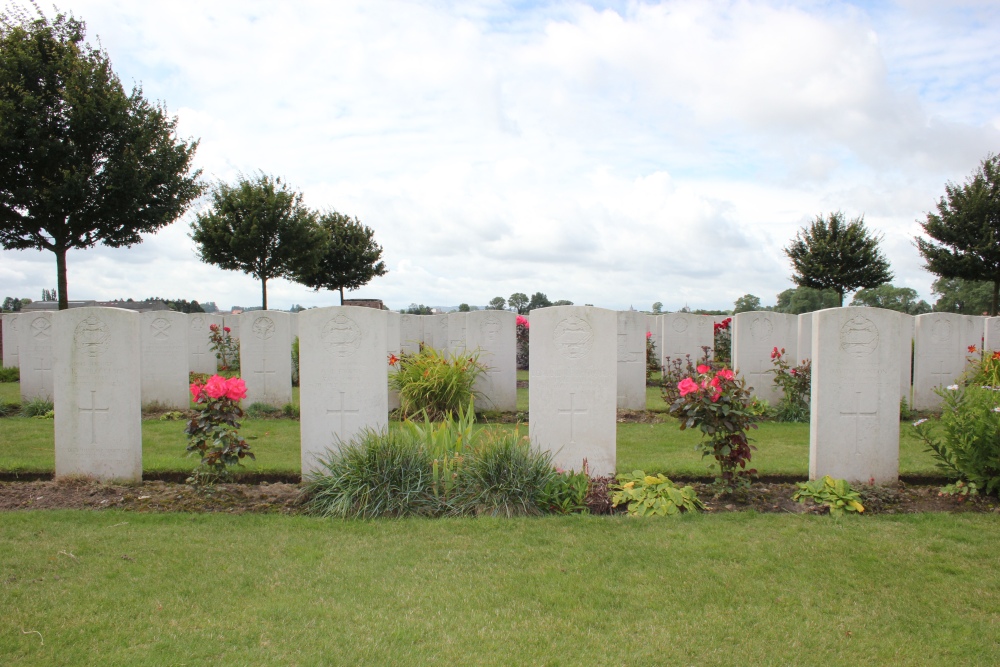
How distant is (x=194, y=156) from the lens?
15539 millimetres

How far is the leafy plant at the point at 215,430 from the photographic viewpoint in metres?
5.66

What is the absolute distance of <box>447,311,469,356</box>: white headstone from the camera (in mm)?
10977

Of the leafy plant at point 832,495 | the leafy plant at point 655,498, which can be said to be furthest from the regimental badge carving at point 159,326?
the leafy plant at point 832,495

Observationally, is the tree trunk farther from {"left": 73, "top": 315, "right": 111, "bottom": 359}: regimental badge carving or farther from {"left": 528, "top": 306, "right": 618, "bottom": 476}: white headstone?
{"left": 528, "top": 306, "right": 618, "bottom": 476}: white headstone

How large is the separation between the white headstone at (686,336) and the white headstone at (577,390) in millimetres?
7849

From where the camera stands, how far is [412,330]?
41.1 feet

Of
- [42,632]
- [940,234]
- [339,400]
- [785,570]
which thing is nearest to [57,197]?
[339,400]

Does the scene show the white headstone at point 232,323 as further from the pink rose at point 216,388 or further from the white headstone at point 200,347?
the pink rose at point 216,388

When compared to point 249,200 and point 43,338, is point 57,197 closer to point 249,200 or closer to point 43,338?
point 43,338

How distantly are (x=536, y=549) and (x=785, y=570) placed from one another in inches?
60.7

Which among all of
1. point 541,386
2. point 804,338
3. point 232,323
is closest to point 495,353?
point 541,386

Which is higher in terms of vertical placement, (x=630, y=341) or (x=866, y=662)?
(x=630, y=341)

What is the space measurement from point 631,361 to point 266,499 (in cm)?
717

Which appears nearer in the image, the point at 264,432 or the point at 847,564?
the point at 847,564
